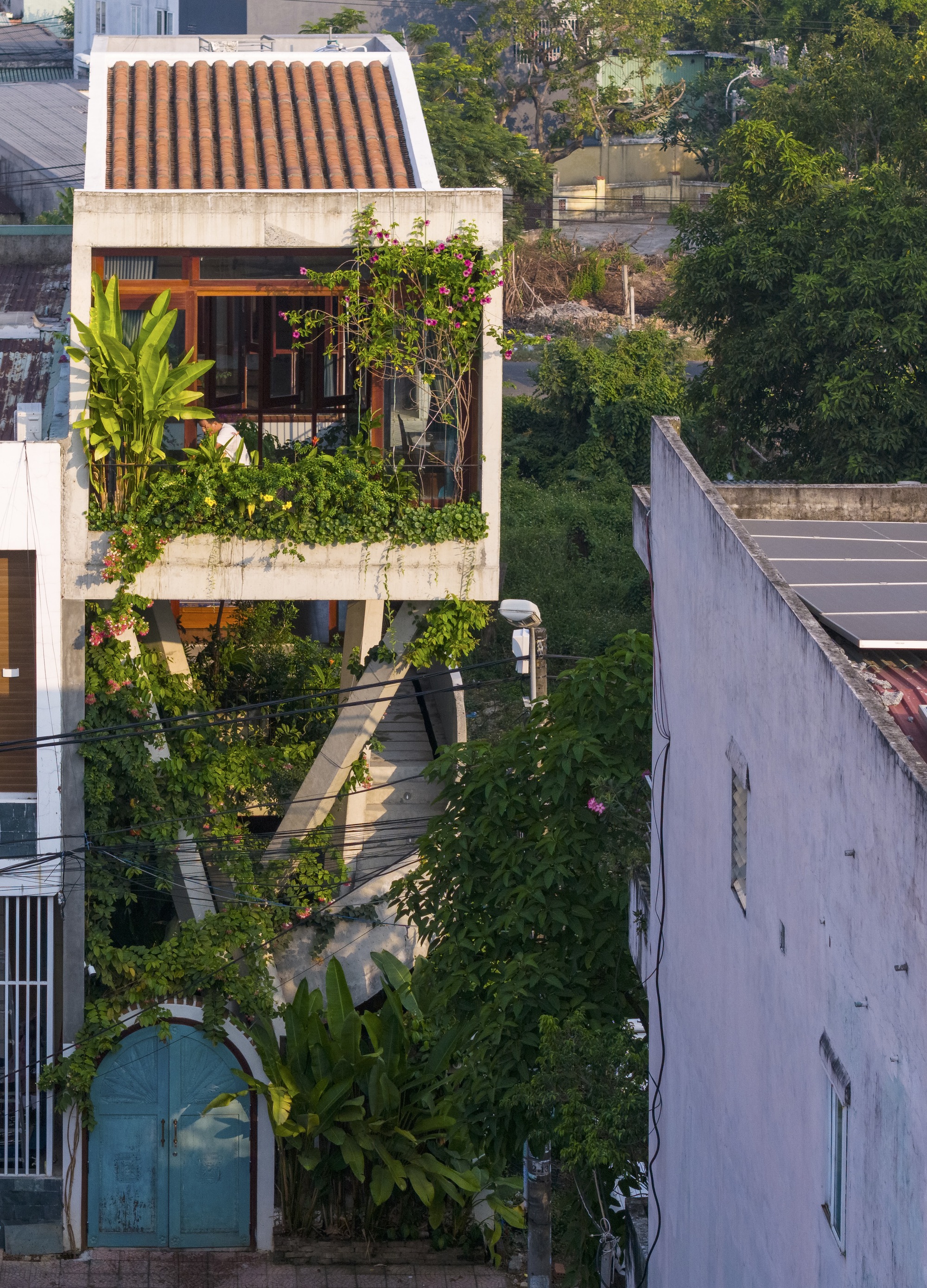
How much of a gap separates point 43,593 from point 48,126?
32457 millimetres

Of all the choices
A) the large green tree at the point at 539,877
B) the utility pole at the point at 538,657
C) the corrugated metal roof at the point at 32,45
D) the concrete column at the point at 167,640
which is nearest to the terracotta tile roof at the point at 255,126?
the concrete column at the point at 167,640

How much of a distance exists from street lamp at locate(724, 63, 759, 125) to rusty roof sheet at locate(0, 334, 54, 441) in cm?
3754

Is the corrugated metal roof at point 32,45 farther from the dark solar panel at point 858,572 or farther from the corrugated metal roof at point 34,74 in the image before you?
the dark solar panel at point 858,572

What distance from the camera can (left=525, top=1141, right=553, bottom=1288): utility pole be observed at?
12180 mm

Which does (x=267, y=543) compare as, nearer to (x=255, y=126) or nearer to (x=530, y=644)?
(x=530, y=644)

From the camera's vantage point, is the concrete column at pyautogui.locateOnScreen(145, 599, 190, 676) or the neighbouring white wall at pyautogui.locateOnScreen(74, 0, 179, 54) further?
the neighbouring white wall at pyautogui.locateOnScreen(74, 0, 179, 54)

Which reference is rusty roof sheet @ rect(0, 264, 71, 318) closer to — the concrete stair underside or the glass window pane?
the glass window pane

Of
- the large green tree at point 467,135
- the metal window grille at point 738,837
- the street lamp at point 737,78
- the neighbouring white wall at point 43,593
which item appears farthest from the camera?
the street lamp at point 737,78

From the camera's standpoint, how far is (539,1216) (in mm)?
12336

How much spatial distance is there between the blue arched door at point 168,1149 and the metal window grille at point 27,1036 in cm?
57

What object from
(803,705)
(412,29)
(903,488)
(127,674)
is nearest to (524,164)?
(412,29)

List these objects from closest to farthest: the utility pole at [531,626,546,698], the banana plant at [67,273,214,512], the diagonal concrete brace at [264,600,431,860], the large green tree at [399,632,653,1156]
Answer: the large green tree at [399,632,653,1156] < the banana plant at [67,273,214,512] < the utility pole at [531,626,546,698] < the diagonal concrete brace at [264,600,431,860]

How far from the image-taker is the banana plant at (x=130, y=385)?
15.1 metres

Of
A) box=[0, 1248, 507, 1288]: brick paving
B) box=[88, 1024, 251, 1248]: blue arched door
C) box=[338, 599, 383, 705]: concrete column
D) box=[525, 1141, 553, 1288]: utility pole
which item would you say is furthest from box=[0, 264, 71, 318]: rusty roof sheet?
box=[525, 1141, 553, 1288]: utility pole
